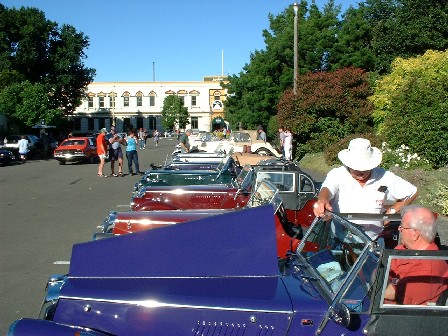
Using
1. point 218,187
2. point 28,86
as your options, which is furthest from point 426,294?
point 28,86

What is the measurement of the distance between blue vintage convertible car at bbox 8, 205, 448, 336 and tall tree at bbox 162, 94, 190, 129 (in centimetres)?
9066

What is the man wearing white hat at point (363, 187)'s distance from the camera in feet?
17.6

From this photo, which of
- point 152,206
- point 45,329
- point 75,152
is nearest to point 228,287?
point 45,329

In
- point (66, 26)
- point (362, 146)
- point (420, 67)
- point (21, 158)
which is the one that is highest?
point (66, 26)

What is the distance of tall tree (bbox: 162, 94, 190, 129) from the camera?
9438 centimetres

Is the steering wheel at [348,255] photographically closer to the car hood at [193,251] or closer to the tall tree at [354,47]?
the car hood at [193,251]

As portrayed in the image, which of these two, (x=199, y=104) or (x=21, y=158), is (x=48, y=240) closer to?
(x=21, y=158)

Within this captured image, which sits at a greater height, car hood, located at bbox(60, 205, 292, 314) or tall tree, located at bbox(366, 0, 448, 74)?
tall tree, located at bbox(366, 0, 448, 74)

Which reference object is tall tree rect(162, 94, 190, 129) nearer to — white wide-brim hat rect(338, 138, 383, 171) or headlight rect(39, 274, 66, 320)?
white wide-brim hat rect(338, 138, 383, 171)

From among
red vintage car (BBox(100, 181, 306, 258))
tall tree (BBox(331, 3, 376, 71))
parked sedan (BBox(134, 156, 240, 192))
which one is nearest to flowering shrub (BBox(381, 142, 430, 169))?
parked sedan (BBox(134, 156, 240, 192))

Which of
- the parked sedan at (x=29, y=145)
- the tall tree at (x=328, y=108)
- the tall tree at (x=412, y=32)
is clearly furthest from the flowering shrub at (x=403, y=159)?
the parked sedan at (x=29, y=145)

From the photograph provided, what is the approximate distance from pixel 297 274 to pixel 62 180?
18.7 meters

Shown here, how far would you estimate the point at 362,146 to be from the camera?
18.1 feet

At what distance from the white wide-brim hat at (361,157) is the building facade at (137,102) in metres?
95.0
